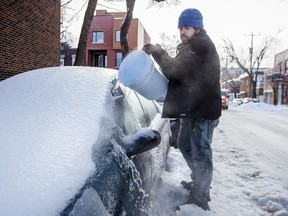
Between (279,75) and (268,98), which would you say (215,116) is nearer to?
(279,75)

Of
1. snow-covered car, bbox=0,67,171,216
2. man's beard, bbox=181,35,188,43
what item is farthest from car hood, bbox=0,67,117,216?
man's beard, bbox=181,35,188,43

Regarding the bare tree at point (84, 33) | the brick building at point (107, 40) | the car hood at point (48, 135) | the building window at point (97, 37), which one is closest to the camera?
the car hood at point (48, 135)

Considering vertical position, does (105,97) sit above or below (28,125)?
above

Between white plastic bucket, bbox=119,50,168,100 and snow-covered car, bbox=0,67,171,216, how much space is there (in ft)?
0.47

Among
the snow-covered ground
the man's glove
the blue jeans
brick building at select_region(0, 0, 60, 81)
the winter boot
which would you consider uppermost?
brick building at select_region(0, 0, 60, 81)

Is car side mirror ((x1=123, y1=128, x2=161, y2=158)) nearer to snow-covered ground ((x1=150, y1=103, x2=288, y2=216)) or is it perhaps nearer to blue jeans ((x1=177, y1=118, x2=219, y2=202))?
snow-covered ground ((x1=150, y1=103, x2=288, y2=216))

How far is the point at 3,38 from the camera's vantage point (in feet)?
32.6

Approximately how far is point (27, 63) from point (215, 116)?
1016 cm

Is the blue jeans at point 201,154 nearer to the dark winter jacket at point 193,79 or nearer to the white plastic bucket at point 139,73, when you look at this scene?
the dark winter jacket at point 193,79

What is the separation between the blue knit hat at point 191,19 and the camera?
2766mm

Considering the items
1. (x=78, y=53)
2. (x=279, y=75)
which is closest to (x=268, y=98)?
(x=279, y=75)

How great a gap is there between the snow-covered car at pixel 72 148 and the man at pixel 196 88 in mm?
551

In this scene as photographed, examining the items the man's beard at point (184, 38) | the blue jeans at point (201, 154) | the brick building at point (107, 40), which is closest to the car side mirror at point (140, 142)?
the blue jeans at point (201, 154)

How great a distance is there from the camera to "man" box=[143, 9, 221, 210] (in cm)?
267
